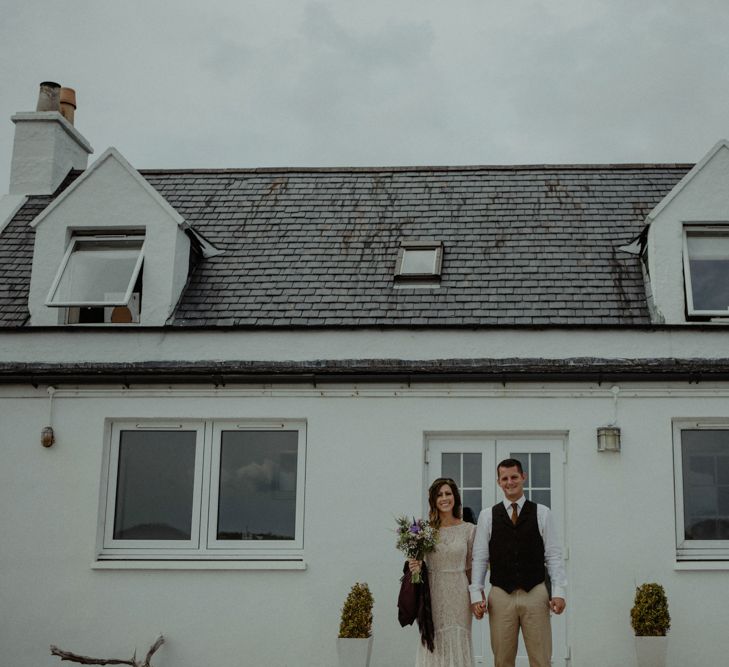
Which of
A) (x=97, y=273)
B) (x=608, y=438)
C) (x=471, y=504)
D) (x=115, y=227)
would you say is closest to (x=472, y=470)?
(x=471, y=504)

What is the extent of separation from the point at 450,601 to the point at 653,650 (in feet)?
10.2

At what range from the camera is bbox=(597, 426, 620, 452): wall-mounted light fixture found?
1009 cm

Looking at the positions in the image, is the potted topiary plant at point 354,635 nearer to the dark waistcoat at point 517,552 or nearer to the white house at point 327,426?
the white house at point 327,426

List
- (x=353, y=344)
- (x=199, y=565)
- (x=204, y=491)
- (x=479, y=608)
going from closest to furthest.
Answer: (x=479, y=608) < (x=199, y=565) < (x=204, y=491) < (x=353, y=344)

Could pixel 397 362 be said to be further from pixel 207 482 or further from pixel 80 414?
pixel 80 414

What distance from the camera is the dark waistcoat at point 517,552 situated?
23.7 ft

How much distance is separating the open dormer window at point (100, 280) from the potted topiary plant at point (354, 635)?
15.7 ft

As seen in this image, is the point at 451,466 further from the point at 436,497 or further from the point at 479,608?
the point at 479,608

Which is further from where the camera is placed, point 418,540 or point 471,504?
point 471,504

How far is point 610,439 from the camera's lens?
33.1 ft

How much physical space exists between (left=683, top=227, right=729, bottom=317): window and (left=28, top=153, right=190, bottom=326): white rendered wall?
6468 millimetres

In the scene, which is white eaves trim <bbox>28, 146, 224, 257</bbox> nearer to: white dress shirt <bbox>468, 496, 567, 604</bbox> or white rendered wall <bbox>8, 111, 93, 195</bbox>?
white rendered wall <bbox>8, 111, 93, 195</bbox>

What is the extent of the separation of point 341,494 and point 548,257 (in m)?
4.28

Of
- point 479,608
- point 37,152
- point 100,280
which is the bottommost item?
point 479,608
